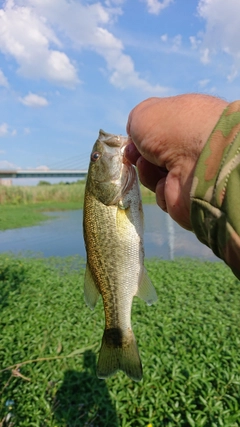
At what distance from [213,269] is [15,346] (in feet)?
16.3

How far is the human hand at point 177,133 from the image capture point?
4.52ft

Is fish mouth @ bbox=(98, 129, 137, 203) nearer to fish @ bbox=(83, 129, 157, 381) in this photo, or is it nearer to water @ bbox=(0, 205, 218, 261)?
fish @ bbox=(83, 129, 157, 381)

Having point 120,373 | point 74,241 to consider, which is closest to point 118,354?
point 120,373

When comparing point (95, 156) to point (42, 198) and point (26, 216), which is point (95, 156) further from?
point (42, 198)

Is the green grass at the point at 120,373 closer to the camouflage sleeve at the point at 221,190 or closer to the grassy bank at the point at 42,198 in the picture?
the camouflage sleeve at the point at 221,190

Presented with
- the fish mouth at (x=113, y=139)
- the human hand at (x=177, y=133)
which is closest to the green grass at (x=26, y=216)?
the fish mouth at (x=113, y=139)

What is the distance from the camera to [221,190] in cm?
117

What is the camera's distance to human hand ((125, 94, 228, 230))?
1378 mm

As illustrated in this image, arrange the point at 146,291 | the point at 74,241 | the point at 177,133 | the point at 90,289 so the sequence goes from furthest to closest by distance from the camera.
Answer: the point at 74,241 < the point at 90,289 < the point at 146,291 < the point at 177,133

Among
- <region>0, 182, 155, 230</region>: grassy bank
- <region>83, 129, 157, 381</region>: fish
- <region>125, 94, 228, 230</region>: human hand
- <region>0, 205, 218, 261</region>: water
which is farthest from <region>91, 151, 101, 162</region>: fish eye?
<region>0, 182, 155, 230</region>: grassy bank

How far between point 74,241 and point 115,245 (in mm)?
13032

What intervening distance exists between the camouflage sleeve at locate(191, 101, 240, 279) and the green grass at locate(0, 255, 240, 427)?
9.00 feet

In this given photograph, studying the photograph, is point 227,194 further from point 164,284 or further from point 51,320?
point 164,284

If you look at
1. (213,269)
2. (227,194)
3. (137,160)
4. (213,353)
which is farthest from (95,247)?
(213,269)
